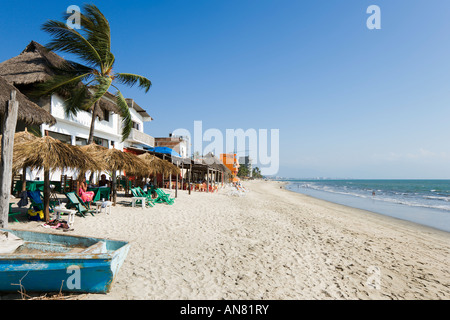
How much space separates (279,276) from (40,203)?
6.81 metres

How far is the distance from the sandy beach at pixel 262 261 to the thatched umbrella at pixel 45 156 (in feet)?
5.20

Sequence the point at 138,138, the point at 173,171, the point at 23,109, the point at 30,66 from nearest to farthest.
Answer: the point at 23,109 → the point at 30,66 → the point at 173,171 → the point at 138,138

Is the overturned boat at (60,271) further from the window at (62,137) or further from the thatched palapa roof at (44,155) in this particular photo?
the window at (62,137)

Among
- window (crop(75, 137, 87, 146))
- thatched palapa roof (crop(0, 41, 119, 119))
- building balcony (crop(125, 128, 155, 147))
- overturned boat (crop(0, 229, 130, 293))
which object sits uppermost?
thatched palapa roof (crop(0, 41, 119, 119))

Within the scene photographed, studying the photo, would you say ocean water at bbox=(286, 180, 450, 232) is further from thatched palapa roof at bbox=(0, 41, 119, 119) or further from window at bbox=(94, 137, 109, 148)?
thatched palapa roof at bbox=(0, 41, 119, 119)

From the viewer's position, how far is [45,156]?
573cm

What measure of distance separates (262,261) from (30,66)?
15.3m

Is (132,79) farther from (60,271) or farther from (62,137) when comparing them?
(60,271)

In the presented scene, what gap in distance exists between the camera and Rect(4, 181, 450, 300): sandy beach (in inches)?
142

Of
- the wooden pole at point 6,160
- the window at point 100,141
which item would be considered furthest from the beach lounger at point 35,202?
the window at point 100,141

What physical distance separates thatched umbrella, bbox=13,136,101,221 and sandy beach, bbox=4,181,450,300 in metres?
1.59

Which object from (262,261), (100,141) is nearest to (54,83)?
(100,141)

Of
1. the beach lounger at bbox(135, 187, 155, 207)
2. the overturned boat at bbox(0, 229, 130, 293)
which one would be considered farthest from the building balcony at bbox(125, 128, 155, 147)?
the overturned boat at bbox(0, 229, 130, 293)

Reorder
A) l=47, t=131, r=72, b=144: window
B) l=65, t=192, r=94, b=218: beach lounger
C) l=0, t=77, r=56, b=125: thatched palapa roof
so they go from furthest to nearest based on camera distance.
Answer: l=47, t=131, r=72, b=144: window < l=0, t=77, r=56, b=125: thatched palapa roof < l=65, t=192, r=94, b=218: beach lounger
